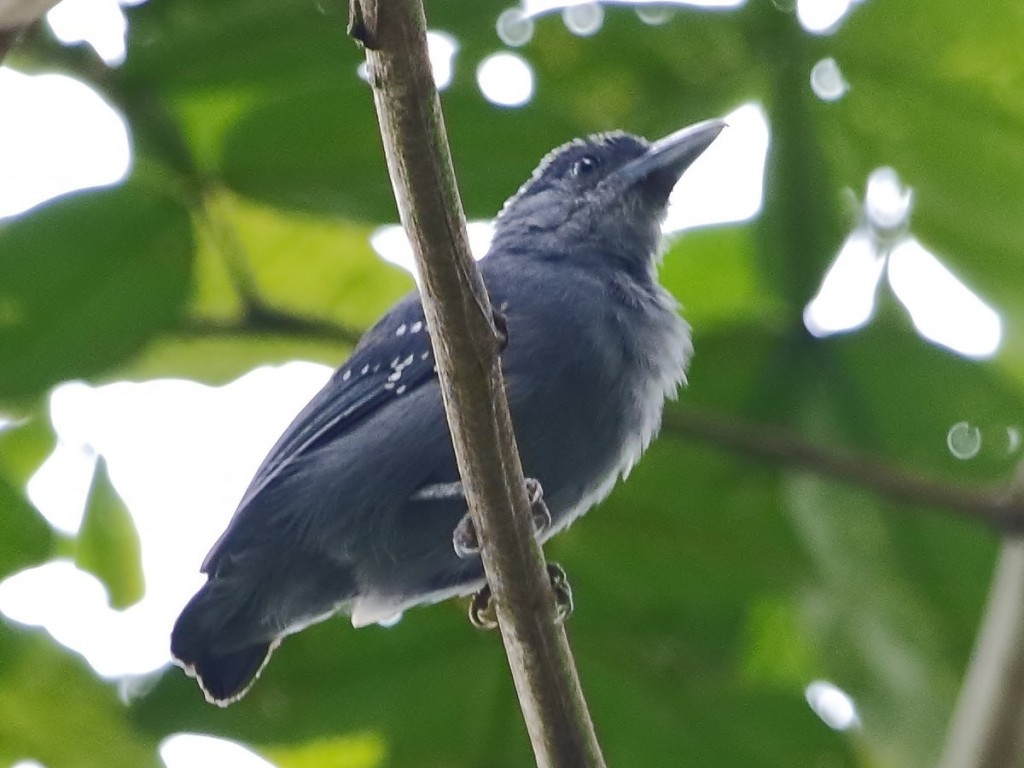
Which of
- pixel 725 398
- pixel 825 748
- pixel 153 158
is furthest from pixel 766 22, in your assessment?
pixel 825 748

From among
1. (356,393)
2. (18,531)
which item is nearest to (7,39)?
(356,393)

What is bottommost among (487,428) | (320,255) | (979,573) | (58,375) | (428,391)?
(487,428)

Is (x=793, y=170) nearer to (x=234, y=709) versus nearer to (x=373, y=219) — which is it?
(x=373, y=219)

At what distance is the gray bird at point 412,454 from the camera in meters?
3.63

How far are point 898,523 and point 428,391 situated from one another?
4.23ft

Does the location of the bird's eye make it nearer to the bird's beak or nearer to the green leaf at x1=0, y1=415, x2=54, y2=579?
the bird's beak

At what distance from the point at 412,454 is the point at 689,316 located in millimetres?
1140

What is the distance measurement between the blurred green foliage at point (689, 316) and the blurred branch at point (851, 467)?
0.60 feet

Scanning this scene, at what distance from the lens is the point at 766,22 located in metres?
4.16

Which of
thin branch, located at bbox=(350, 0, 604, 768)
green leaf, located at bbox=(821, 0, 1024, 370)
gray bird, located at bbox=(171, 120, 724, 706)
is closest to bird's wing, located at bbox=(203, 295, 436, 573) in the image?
gray bird, located at bbox=(171, 120, 724, 706)

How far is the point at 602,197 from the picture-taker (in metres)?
4.47

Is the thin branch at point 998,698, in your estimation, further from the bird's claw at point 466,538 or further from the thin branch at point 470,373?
the bird's claw at point 466,538

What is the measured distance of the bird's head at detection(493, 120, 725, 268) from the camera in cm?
425

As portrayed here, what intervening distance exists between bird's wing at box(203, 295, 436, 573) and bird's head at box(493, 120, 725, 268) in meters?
0.50
